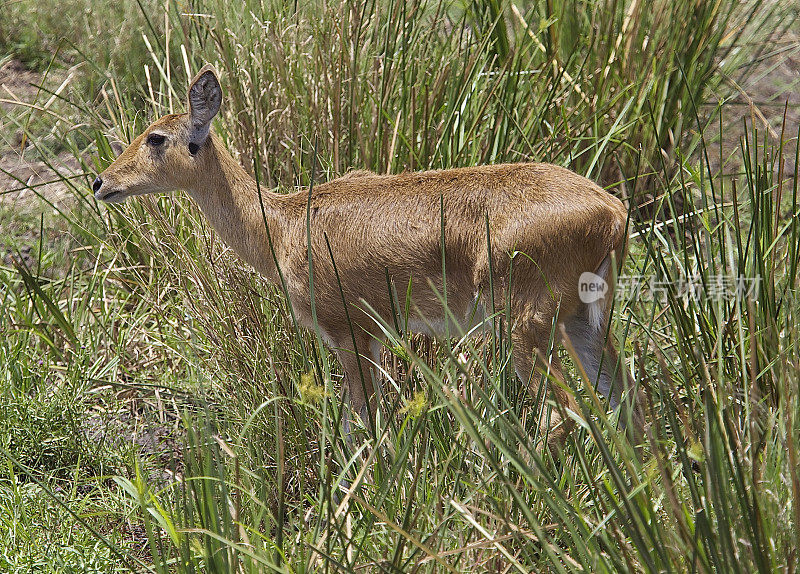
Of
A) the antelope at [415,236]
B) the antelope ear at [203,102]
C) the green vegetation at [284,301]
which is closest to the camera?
the green vegetation at [284,301]

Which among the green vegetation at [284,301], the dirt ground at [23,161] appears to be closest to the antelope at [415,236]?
the green vegetation at [284,301]

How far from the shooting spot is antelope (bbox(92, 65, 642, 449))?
12.1 feet

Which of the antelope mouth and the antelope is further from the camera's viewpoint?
the antelope mouth

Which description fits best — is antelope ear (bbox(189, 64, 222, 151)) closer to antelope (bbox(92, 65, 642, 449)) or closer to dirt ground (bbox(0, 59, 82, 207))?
antelope (bbox(92, 65, 642, 449))

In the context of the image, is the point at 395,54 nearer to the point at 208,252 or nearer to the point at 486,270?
the point at 208,252

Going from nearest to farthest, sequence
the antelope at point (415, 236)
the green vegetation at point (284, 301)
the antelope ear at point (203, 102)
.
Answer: the green vegetation at point (284, 301), the antelope at point (415, 236), the antelope ear at point (203, 102)

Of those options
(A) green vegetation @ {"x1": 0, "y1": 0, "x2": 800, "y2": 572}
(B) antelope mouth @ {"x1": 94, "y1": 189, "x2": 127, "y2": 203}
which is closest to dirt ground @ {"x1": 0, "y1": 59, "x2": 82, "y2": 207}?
(A) green vegetation @ {"x1": 0, "y1": 0, "x2": 800, "y2": 572}

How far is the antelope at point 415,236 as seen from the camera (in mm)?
3684

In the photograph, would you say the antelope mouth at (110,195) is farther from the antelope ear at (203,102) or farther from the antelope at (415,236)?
the antelope ear at (203,102)

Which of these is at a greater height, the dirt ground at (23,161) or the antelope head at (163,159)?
the antelope head at (163,159)

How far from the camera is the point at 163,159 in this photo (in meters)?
4.29

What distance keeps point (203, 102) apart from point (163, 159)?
0.32m

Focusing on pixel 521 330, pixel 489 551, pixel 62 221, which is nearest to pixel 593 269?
pixel 521 330

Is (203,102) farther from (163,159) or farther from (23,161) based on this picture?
(23,161)
